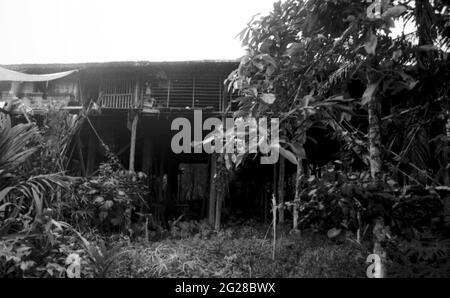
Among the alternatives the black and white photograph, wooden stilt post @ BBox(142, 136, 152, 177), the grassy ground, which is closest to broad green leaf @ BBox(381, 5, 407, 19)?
the black and white photograph

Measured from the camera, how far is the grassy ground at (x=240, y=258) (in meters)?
5.58

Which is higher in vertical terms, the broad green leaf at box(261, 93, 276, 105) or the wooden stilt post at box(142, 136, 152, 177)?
the broad green leaf at box(261, 93, 276, 105)

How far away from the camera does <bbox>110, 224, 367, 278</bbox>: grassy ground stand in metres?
5.58

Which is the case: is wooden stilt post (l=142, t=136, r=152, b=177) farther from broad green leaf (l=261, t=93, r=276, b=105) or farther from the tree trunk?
broad green leaf (l=261, t=93, r=276, b=105)

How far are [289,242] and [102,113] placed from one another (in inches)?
198

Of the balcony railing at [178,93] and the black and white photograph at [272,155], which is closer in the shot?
the black and white photograph at [272,155]

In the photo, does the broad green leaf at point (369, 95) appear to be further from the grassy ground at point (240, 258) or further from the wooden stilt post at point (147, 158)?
the wooden stilt post at point (147, 158)

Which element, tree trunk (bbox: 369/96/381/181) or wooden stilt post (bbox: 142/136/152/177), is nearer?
tree trunk (bbox: 369/96/381/181)

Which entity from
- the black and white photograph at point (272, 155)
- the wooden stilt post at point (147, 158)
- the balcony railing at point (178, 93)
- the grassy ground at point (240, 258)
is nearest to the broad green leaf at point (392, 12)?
the black and white photograph at point (272, 155)

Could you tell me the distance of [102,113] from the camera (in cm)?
830
